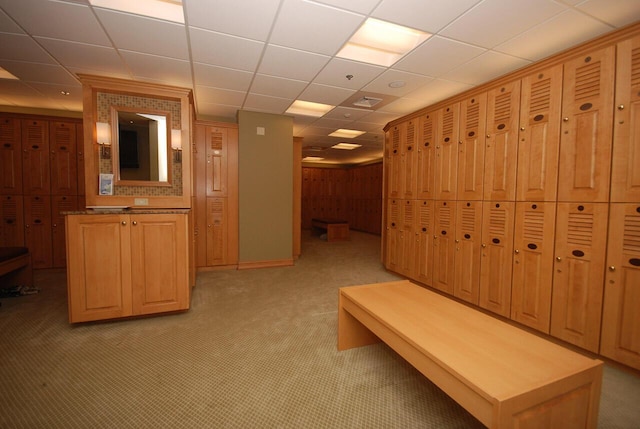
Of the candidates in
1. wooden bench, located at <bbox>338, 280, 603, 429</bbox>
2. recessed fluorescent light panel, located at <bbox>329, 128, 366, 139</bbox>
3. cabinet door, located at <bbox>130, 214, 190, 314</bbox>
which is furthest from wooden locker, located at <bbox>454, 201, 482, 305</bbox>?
recessed fluorescent light panel, located at <bbox>329, 128, 366, 139</bbox>

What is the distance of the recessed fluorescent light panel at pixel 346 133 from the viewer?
6230 millimetres

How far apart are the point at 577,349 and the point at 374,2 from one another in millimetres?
3348

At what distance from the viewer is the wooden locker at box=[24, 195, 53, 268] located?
4418 millimetres

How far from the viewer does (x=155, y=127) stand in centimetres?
334

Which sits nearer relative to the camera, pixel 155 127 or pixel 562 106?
pixel 562 106

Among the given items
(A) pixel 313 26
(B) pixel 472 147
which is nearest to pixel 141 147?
(A) pixel 313 26

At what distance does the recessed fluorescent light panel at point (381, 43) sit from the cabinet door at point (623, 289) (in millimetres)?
2171

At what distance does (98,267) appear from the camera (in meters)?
2.57

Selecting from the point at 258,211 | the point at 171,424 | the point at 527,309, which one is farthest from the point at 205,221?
the point at 527,309

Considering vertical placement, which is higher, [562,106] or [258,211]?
[562,106]

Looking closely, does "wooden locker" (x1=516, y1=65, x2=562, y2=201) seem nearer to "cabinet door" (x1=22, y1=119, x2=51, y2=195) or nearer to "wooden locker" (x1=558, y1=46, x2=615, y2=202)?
"wooden locker" (x1=558, y1=46, x2=615, y2=202)

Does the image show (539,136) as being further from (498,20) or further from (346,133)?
(346,133)

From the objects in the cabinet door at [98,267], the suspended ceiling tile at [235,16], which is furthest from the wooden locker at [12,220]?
the suspended ceiling tile at [235,16]

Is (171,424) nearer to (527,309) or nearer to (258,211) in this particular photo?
(527,309)
